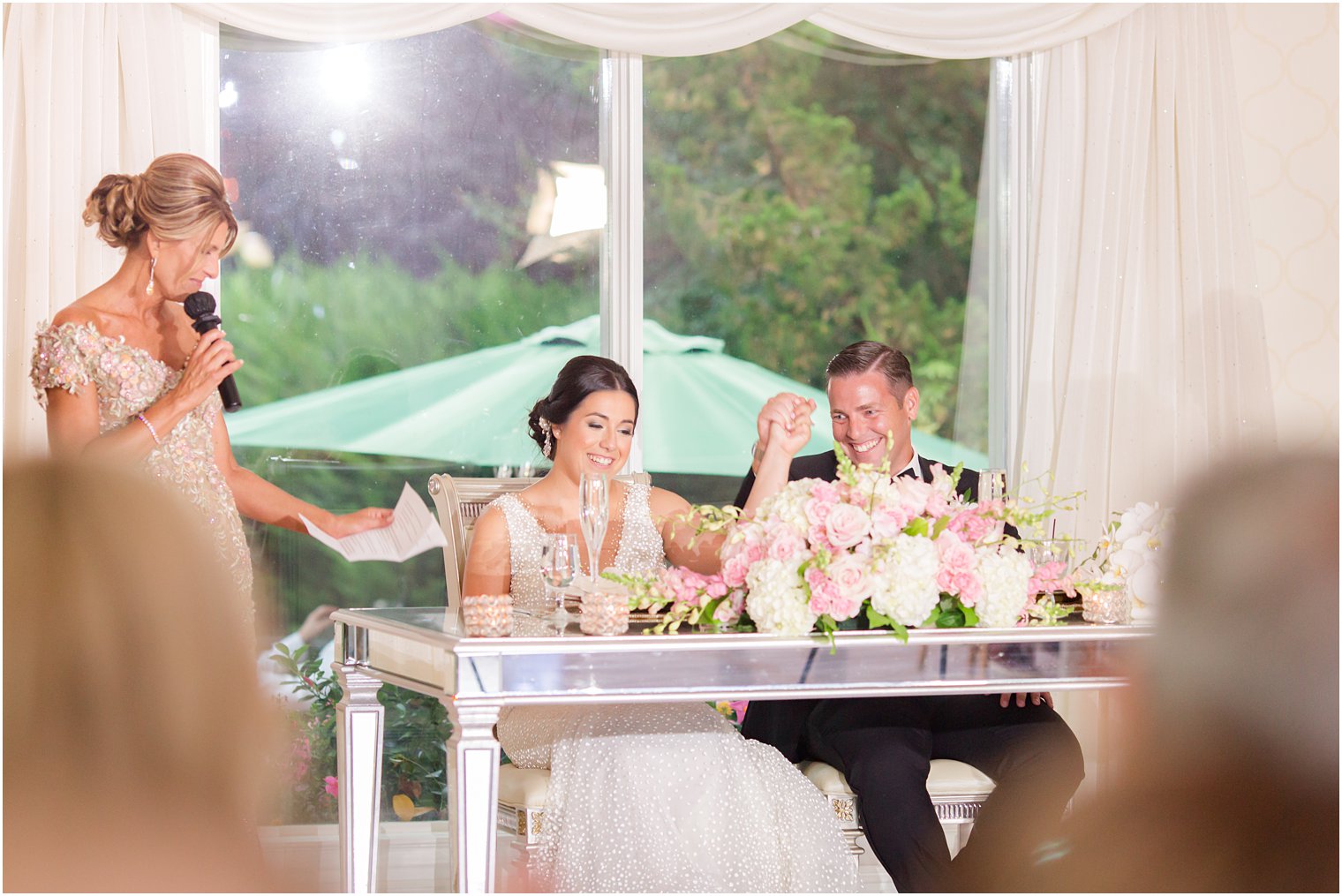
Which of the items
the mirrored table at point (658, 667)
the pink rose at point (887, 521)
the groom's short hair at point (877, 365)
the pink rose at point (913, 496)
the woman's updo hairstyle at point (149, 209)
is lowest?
the mirrored table at point (658, 667)

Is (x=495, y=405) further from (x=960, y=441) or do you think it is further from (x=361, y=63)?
(x=960, y=441)

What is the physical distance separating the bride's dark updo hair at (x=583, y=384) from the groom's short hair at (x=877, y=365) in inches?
24.4

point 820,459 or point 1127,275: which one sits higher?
point 1127,275

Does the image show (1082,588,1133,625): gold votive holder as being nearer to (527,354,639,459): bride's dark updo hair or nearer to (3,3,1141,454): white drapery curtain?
(527,354,639,459): bride's dark updo hair

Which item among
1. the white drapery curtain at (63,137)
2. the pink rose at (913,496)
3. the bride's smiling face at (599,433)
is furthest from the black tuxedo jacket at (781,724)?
the white drapery curtain at (63,137)

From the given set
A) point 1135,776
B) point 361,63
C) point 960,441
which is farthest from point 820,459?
point 1135,776

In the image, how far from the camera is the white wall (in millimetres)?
4492

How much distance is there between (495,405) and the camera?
439cm

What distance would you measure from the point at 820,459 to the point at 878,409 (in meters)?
0.23

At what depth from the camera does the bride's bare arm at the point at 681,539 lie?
3291mm

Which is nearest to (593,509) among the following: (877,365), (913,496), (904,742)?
(913,496)

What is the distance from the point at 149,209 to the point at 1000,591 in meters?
2.31

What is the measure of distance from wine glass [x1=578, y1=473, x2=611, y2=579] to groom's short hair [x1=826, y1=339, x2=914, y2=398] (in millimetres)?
1127

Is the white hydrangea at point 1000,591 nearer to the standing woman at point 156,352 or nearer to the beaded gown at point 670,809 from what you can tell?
the beaded gown at point 670,809
